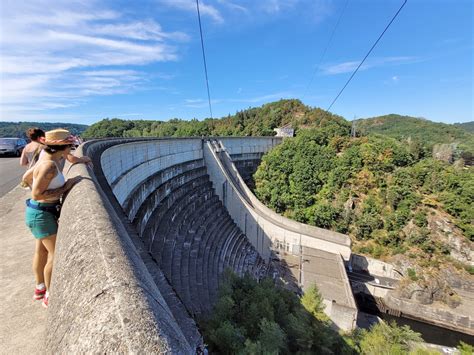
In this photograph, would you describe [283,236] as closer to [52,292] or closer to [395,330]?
[395,330]

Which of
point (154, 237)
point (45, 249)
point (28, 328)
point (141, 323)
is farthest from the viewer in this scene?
point (154, 237)

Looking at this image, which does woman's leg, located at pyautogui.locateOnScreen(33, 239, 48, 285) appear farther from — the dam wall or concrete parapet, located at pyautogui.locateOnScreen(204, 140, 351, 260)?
concrete parapet, located at pyautogui.locateOnScreen(204, 140, 351, 260)

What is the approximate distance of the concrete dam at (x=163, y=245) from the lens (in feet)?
3.47

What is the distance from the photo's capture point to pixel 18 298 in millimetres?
2621

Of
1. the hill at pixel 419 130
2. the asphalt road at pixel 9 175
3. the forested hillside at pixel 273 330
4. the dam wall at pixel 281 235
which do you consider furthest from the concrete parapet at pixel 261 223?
the hill at pixel 419 130

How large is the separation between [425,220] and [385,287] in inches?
317

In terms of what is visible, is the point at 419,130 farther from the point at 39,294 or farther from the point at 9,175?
the point at 39,294

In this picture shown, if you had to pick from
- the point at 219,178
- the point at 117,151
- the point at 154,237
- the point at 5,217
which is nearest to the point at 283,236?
the point at 219,178

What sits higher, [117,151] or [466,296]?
[117,151]

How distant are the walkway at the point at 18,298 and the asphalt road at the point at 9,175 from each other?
9.63 feet

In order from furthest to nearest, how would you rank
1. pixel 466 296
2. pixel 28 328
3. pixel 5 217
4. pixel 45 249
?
pixel 466 296, pixel 5 217, pixel 45 249, pixel 28 328

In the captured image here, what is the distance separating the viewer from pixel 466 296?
714 inches

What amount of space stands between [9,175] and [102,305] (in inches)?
376

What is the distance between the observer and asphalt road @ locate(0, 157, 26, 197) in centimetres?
672
